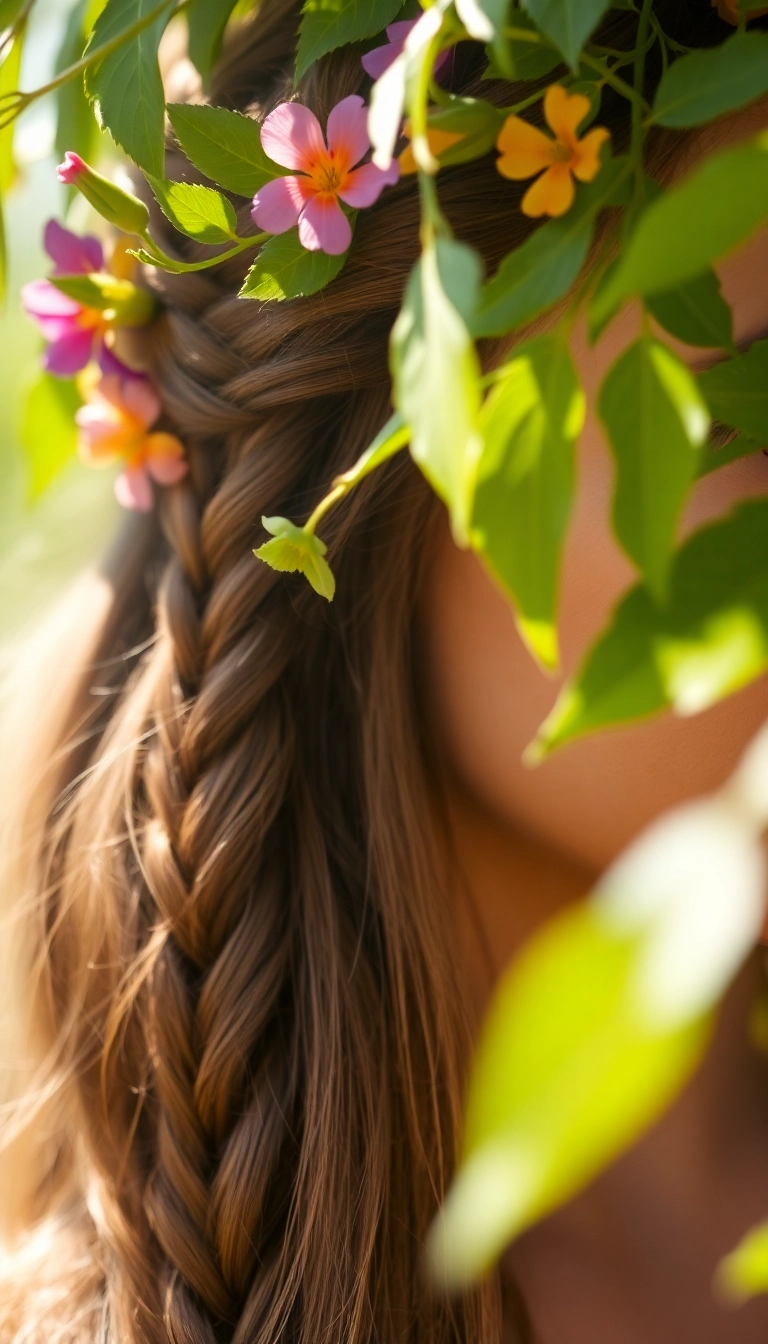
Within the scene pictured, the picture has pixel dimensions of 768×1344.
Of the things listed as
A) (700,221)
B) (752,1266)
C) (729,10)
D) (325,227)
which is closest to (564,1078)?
(752,1266)

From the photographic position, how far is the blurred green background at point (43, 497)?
74cm

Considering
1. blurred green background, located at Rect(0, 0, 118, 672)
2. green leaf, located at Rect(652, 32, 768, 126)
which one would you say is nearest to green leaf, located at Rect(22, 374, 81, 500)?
blurred green background, located at Rect(0, 0, 118, 672)

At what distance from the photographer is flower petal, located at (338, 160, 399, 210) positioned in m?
0.49

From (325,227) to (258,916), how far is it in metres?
0.55

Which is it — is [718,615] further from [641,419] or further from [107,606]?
[107,606]

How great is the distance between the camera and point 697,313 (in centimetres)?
35

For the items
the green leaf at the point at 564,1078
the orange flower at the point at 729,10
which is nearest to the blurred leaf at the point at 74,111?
the orange flower at the point at 729,10

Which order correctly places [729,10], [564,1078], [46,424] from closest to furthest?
[564,1078]
[729,10]
[46,424]

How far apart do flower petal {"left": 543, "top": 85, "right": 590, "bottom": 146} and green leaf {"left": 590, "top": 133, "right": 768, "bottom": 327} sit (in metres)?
0.14

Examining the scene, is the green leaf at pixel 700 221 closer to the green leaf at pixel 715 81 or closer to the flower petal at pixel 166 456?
the green leaf at pixel 715 81

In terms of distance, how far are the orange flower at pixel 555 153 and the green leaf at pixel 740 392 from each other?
7 cm

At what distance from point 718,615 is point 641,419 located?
0.20ft

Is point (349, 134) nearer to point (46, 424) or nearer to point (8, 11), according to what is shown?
point (8, 11)

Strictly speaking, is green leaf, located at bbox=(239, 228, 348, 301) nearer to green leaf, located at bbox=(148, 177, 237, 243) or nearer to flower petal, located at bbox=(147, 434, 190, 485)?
green leaf, located at bbox=(148, 177, 237, 243)
